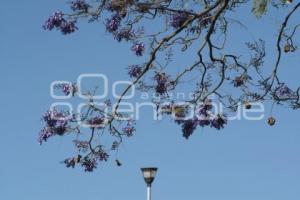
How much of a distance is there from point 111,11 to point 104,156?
6.77 ft

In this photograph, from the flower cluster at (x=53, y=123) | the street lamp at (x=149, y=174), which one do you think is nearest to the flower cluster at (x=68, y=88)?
the flower cluster at (x=53, y=123)

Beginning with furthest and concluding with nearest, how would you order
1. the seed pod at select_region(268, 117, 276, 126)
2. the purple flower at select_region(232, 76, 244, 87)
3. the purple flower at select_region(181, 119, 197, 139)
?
the purple flower at select_region(232, 76, 244, 87) < the purple flower at select_region(181, 119, 197, 139) < the seed pod at select_region(268, 117, 276, 126)

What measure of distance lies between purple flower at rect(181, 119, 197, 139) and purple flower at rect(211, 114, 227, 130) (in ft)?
0.98

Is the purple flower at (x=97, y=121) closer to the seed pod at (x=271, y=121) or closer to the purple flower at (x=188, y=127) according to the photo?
the purple flower at (x=188, y=127)

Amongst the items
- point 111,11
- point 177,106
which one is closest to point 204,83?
point 177,106

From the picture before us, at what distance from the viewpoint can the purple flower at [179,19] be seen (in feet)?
42.2

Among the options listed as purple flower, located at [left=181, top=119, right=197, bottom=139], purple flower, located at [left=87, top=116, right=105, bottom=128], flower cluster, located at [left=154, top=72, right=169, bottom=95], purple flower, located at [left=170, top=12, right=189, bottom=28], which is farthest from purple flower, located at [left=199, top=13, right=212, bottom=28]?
purple flower, located at [left=87, top=116, right=105, bottom=128]

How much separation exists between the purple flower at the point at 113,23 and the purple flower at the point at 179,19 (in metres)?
0.84

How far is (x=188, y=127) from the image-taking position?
13.2 m

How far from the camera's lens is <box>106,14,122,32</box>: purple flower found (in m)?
13.3

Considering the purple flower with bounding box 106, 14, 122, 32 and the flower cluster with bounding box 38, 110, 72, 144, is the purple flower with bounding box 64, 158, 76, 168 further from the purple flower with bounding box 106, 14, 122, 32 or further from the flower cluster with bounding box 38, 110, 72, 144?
the purple flower with bounding box 106, 14, 122, 32

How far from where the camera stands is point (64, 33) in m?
13.6

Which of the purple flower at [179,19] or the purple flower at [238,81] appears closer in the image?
the purple flower at [179,19]

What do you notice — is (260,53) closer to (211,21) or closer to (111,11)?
(211,21)
